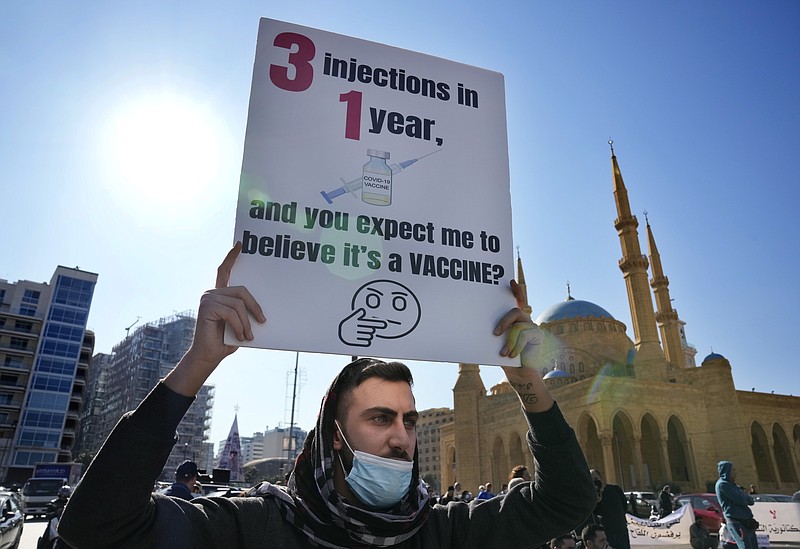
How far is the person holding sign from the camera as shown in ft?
4.00

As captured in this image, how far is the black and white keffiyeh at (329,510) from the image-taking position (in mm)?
1409

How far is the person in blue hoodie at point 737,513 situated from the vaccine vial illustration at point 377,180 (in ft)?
19.2

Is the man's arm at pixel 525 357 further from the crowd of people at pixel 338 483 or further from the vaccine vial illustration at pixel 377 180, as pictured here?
the vaccine vial illustration at pixel 377 180

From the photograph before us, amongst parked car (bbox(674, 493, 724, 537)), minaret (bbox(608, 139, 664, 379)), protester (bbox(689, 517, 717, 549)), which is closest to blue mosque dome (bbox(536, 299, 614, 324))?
minaret (bbox(608, 139, 664, 379))

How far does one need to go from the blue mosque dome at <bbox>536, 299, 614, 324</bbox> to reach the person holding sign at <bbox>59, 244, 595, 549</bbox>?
41881mm

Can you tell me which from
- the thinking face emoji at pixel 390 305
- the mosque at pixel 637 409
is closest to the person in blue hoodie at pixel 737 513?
the thinking face emoji at pixel 390 305

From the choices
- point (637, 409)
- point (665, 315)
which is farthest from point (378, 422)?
point (665, 315)

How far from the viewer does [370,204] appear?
196cm

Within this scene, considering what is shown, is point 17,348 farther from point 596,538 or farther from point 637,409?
point 596,538

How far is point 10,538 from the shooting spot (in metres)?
8.72

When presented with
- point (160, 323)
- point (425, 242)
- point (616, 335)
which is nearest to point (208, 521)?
point (425, 242)

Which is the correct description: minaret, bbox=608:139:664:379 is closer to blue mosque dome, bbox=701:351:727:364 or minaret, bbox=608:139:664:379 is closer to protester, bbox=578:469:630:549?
blue mosque dome, bbox=701:351:727:364

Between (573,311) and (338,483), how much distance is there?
43012mm

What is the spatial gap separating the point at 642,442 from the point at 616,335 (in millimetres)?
9333
